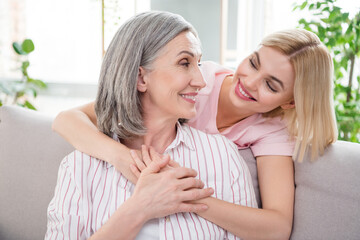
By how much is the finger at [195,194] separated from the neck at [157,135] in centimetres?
26

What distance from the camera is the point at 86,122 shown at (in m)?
1.49

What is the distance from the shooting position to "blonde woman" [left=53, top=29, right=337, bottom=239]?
1297mm

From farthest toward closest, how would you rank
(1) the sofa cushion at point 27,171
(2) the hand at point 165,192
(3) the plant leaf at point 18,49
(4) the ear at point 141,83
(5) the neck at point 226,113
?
1. (3) the plant leaf at point 18,49
2. (1) the sofa cushion at point 27,171
3. (5) the neck at point 226,113
4. (4) the ear at point 141,83
5. (2) the hand at point 165,192

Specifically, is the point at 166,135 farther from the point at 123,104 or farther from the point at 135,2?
the point at 135,2

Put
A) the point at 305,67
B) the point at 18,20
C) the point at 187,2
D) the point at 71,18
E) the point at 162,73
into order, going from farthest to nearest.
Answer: the point at 18,20 < the point at 71,18 < the point at 187,2 < the point at 305,67 < the point at 162,73

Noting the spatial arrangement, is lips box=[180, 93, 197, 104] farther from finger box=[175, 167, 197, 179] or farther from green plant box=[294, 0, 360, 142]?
green plant box=[294, 0, 360, 142]

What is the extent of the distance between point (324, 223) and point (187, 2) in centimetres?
224

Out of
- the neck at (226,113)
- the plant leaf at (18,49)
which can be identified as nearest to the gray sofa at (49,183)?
the neck at (226,113)

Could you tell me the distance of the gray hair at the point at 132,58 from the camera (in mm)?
1258

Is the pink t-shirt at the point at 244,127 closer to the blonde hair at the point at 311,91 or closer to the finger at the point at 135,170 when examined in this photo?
the blonde hair at the point at 311,91

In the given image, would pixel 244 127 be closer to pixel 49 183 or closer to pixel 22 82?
pixel 49 183

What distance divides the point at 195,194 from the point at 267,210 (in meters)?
0.27

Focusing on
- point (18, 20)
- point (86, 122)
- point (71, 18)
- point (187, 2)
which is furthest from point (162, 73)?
point (18, 20)

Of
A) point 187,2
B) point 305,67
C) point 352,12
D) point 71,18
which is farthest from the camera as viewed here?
point 71,18
